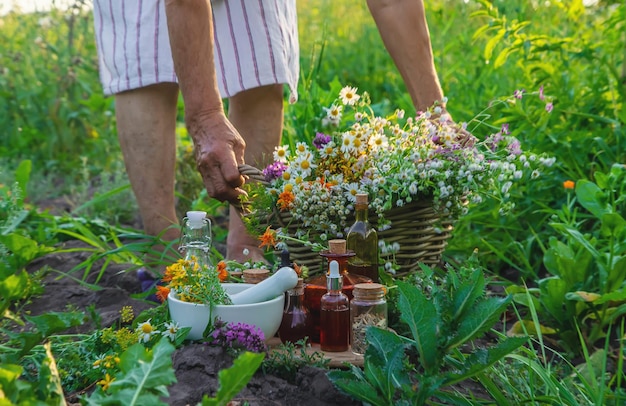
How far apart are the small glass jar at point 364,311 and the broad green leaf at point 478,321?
0.89 ft

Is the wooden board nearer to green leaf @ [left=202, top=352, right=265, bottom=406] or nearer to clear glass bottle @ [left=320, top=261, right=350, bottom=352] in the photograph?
clear glass bottle @ [left=320, top=261, right=350, bottom=352]

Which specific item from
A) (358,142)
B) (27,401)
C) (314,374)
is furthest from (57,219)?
(27,401)

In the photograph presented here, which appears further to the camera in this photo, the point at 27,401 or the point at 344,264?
the point at 344,264

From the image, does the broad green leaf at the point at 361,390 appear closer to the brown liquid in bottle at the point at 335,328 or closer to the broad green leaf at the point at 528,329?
the brown liquid in bottle at the point at 335,328

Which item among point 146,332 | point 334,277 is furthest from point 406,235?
point 146,332

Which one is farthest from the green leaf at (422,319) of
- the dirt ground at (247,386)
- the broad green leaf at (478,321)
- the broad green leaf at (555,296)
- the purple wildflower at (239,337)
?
the broad green leaf at (555,296)

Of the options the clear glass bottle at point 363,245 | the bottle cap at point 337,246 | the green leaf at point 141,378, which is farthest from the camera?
the clear glass bottle at point 363,245

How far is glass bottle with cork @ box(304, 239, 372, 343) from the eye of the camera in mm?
2047

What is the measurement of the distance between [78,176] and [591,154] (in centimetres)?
295

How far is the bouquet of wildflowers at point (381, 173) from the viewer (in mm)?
2207

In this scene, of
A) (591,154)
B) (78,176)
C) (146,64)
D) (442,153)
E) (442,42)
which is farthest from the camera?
(78,176)

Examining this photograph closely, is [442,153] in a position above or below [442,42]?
below

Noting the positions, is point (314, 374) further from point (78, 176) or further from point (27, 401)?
point (78, 176)

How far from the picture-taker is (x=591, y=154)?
3262 millimetres
